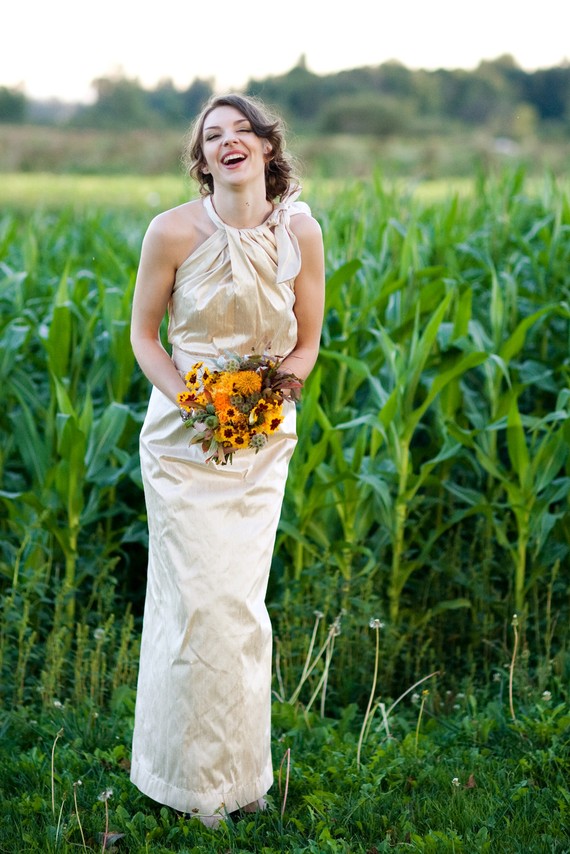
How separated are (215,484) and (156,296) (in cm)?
49

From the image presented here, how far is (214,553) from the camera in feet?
7.91

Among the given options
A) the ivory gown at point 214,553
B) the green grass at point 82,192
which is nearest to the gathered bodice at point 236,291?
the ivory gown at point 214,553

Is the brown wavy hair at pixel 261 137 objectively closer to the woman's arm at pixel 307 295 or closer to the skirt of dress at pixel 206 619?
the woman's arm at pixel 307 295

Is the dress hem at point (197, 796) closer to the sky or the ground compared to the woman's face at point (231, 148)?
closer to the ground

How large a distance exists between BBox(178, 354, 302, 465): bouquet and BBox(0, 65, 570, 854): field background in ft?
2.56

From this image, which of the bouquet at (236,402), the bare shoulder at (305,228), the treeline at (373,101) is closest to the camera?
the bouquet at (236,402)

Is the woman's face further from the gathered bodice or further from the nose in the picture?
the gathered bodice

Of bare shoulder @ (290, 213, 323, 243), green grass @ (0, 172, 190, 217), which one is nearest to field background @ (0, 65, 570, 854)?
bare shoulder @ (290, 213, 323, 243)

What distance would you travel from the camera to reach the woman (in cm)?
241

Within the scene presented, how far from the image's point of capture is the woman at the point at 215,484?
2412 mm

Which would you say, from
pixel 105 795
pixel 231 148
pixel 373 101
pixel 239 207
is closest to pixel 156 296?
pixel 239 207

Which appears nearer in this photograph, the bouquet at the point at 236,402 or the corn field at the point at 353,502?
the bouquet at the point at 236,402

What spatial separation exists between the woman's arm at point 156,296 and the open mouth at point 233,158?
18 cm

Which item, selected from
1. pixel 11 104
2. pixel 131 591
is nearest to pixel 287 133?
pixel 131 591
